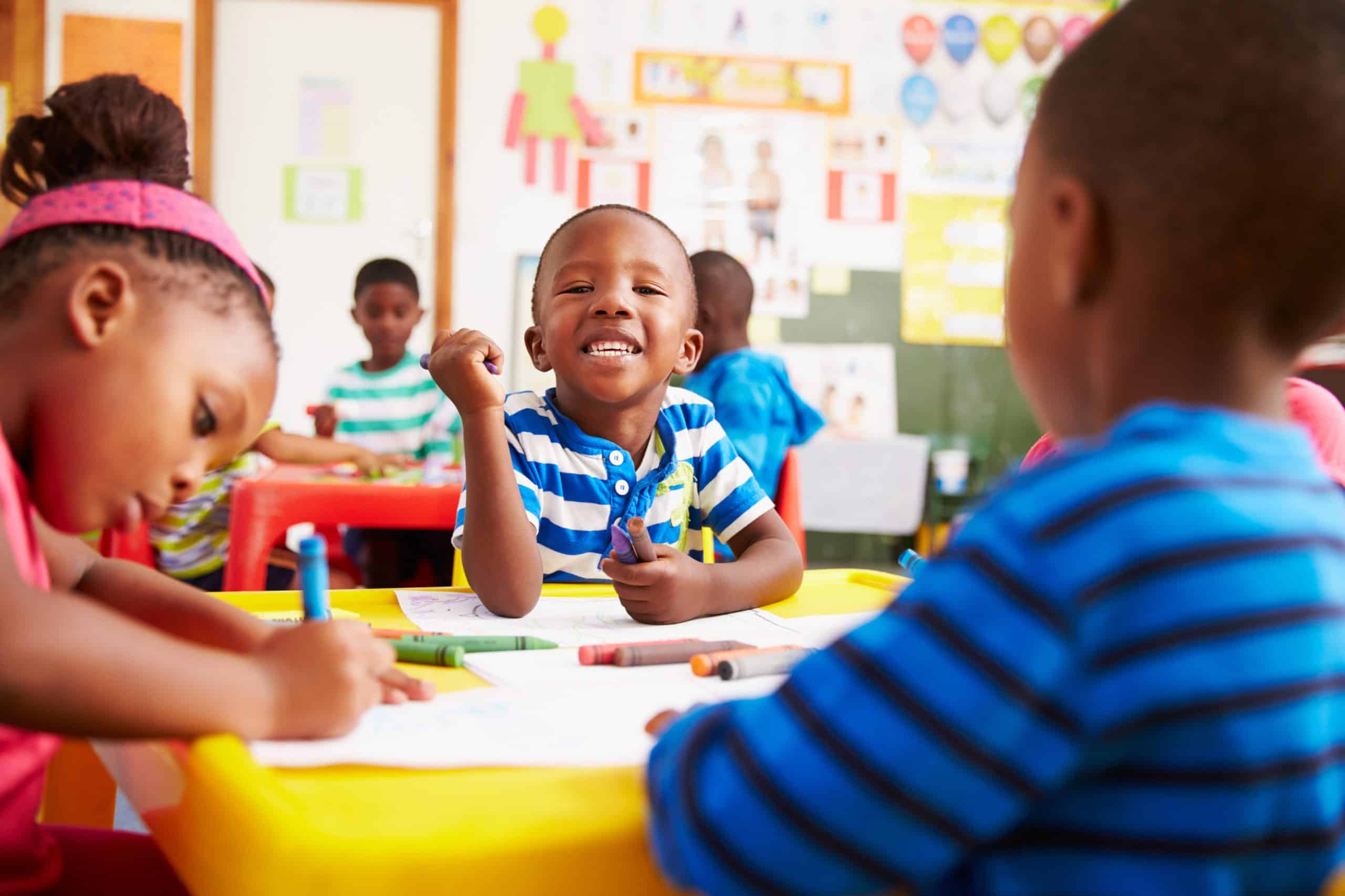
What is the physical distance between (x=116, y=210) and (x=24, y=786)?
1.03 feet

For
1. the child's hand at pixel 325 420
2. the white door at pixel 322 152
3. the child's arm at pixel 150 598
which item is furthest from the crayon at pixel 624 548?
the white door at pixel 322 152

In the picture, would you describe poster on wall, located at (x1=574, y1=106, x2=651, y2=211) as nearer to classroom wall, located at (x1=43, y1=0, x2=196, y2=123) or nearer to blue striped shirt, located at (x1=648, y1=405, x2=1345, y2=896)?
classroom wall, located at (x1=43, y1=0, x2=196, y2=123)

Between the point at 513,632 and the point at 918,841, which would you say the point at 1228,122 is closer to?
the point at 918,841

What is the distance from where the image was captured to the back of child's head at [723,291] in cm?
252

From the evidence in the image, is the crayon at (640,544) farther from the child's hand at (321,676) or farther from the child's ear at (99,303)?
the child's ear at (99,303)

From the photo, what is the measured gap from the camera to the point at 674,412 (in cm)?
125

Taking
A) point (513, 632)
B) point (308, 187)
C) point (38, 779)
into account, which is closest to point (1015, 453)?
point (308, 187)

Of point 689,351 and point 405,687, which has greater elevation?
point 689,351

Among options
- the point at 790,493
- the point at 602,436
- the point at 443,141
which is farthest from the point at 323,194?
the point at 602,436

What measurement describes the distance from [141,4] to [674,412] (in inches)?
136

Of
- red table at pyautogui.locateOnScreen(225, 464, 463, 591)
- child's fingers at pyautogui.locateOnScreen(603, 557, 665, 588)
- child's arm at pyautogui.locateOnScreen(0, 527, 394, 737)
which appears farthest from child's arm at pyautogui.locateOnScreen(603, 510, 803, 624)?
red table at pyautogui.locateOnScreen(225, 464, 463, 591)

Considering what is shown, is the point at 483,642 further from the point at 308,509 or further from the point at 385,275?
the point at 385,275

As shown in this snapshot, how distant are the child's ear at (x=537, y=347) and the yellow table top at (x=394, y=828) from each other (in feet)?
2.58

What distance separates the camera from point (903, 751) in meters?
0.34
